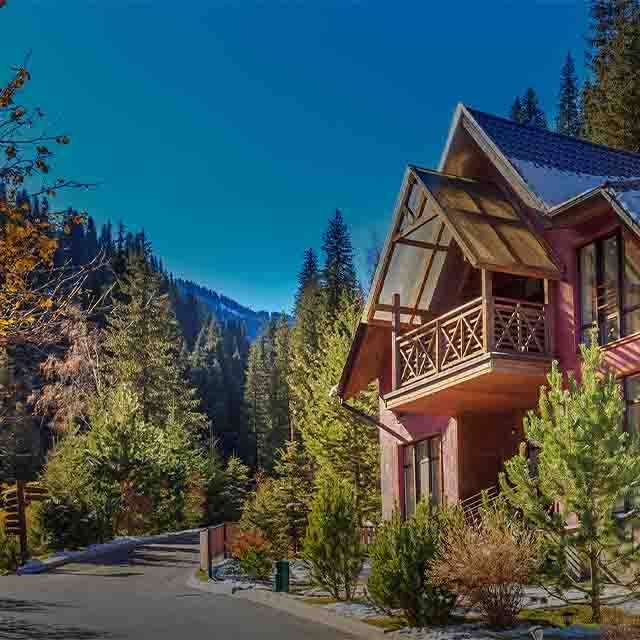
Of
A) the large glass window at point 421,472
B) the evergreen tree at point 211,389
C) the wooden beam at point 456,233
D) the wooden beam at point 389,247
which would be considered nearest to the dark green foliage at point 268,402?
the evergreen tree at point 211,389

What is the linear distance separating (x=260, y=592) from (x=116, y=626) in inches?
184

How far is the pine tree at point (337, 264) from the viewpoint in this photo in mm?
77500

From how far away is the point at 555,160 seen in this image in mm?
21859

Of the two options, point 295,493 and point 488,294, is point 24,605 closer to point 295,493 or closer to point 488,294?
point 488,294

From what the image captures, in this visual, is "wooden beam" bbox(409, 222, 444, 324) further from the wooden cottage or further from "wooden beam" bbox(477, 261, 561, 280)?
"wooden beam" bbox(477, 261, 561, 280)

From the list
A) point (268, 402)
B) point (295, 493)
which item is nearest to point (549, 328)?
point (295, 493)

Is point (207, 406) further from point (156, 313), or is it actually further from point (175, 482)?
point (175, 482)

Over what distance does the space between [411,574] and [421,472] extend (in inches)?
390

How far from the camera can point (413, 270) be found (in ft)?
76.8

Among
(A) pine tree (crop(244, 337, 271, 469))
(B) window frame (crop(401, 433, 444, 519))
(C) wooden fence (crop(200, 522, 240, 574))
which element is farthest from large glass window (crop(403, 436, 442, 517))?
(A) pine tree (crop(244, 337, 271, 469))

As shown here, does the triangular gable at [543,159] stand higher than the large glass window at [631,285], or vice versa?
the triangular gable at [543,159]

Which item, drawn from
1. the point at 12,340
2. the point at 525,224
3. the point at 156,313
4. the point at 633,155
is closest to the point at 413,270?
the point at 525,224

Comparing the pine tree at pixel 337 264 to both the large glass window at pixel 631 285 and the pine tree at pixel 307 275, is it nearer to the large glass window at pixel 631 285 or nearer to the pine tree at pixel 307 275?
the pine tree at pixel 307 275

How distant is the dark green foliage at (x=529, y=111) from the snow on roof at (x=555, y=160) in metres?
68.8
